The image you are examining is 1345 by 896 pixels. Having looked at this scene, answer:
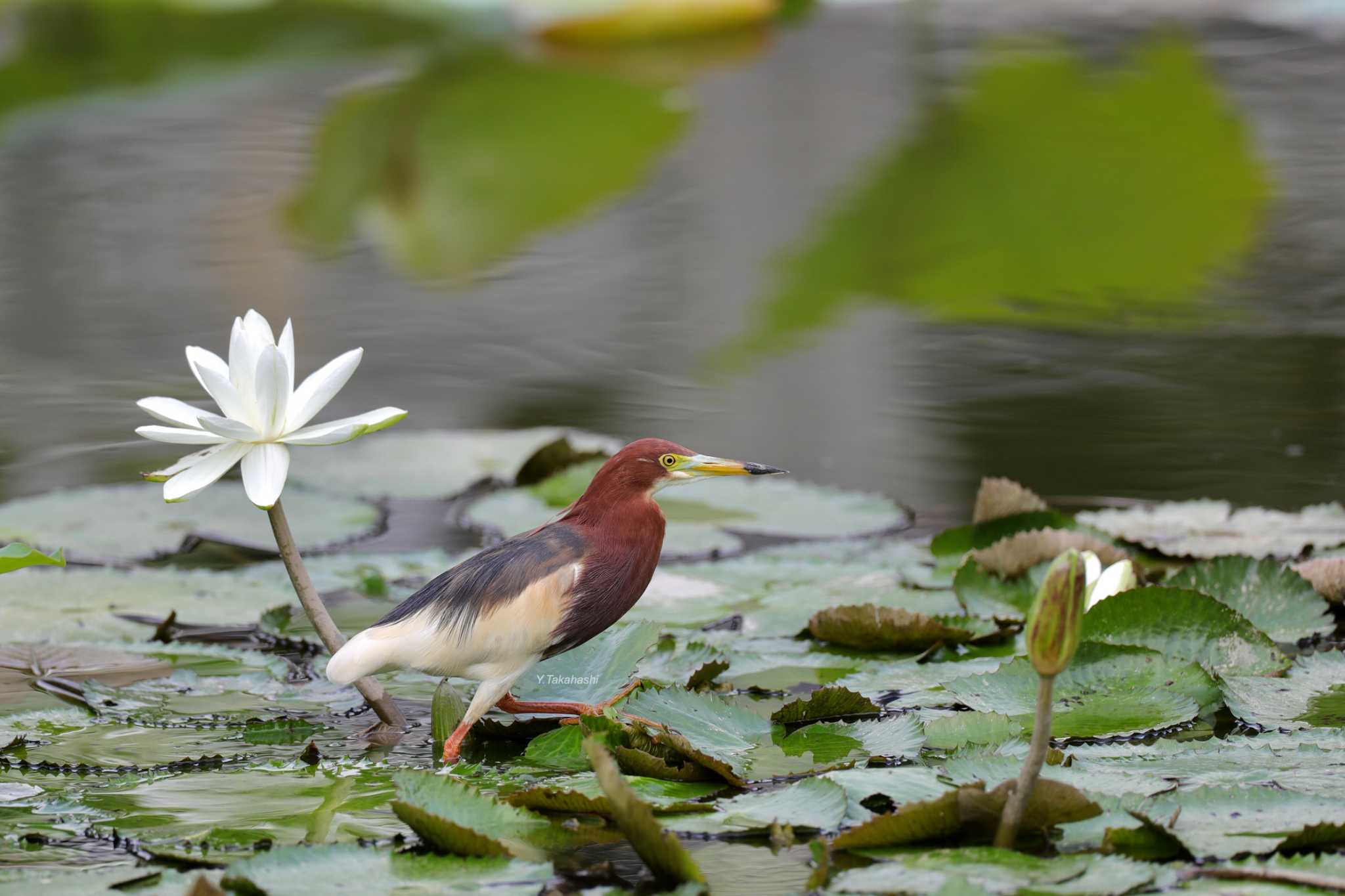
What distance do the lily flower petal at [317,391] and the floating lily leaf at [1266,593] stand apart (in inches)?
49.7

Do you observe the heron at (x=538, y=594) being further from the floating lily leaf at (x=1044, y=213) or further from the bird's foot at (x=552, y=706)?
the floating lily leaf at (x=1044, y=213)

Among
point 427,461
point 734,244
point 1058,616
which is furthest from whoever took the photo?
point 734,244

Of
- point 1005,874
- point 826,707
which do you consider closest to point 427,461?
point 826,707

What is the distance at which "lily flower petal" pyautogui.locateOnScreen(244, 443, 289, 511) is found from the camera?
172cm

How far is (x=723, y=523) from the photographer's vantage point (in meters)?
3.02

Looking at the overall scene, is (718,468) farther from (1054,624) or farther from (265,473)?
(1054,624)

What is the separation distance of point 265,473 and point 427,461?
161 centimetres

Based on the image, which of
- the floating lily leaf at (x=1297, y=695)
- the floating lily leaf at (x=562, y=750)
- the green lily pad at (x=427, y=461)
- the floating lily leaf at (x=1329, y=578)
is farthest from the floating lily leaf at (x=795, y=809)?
the green lily pad at (x=427, y=461)

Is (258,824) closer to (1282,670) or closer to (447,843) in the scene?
(447,843)

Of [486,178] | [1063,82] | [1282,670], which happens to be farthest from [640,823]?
[1063,82]

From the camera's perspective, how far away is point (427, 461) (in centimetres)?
335

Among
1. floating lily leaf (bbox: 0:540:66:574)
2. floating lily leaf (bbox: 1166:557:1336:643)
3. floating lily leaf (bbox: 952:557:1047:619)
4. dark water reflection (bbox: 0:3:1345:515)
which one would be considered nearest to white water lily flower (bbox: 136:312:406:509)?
floating lily leaf (bbox: 0:540:66:574)

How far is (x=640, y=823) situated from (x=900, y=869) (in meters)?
0.25

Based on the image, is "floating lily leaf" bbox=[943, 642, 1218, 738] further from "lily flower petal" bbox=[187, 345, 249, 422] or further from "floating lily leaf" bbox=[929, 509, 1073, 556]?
"lily flower petal" bbox=[187, 345, 249, 422]
